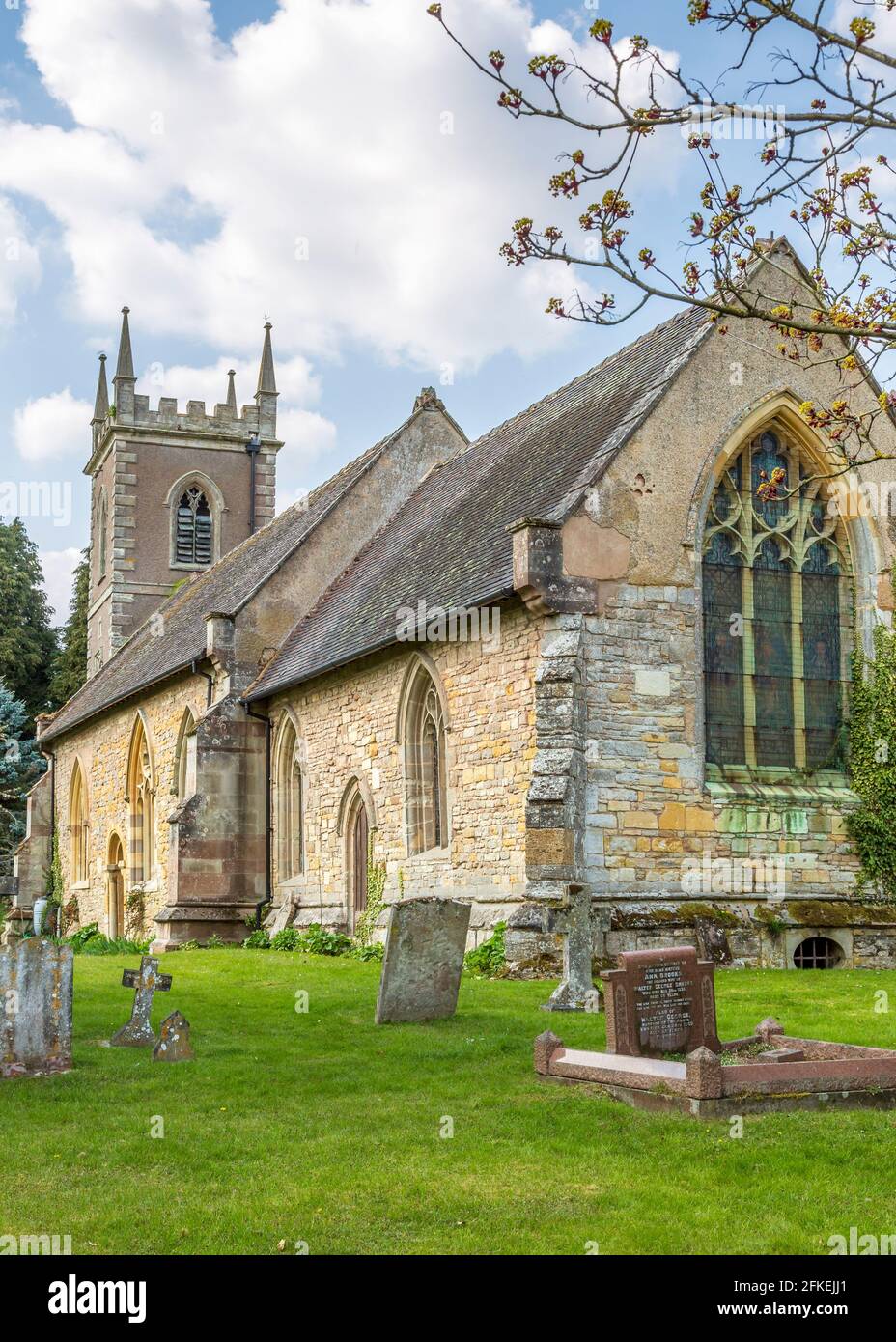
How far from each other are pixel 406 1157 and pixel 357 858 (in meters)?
14.6

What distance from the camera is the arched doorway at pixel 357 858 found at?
22047 millimetres

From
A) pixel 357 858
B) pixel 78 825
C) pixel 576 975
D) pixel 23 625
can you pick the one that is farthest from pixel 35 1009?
pixel 23 625

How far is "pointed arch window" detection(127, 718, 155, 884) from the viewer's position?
3120 centimetres

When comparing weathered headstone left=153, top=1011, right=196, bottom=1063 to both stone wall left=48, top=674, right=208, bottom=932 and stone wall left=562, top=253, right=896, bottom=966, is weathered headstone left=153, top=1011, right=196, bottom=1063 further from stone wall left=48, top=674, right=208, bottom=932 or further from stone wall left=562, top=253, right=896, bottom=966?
stone wall left=48, top=674, right=208, bottom=932

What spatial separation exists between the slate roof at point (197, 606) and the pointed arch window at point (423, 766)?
617 centimetres

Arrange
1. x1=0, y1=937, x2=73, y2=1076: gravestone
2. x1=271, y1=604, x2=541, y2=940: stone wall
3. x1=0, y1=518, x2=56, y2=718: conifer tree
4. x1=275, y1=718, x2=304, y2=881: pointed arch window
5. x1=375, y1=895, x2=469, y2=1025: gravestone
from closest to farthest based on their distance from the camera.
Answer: x1=0, y1=937, x2=73, y2=1076: gravestone
x1=375, y1=895, x2=469, y2=1025: gravestone
x1=271, y1=604, x2=541, y2=940: stone wall
x1=275, y1=718, x2=304, y2=881: pointed arch window
x1=0, y1=518, x2=56, y2=718: conifer tree

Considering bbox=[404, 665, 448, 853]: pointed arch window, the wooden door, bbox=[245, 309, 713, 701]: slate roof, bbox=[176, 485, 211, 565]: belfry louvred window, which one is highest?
bbox=[176, 485, 211, 565]: belfry louvred window

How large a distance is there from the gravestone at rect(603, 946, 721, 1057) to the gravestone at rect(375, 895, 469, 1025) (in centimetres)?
314

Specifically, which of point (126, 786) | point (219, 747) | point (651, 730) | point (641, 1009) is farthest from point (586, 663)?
point (126, 786)

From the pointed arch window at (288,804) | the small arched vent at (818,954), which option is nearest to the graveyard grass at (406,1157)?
the small arched vent at (818,954)

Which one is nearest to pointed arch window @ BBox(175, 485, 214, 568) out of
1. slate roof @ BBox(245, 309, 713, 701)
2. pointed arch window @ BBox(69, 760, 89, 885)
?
pointed arch window @ BBox(69, 760, 89, 885)

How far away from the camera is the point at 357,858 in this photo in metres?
22.5

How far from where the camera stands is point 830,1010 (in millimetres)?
13047
